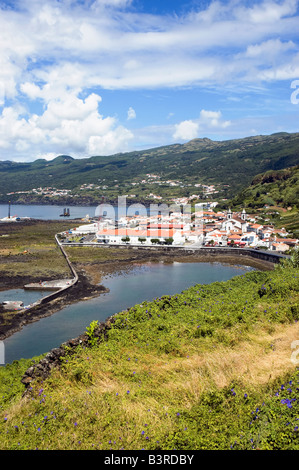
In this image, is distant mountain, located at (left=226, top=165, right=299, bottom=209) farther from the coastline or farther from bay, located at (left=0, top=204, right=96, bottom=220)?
bay, located at (left=0, top=204, right=96, bottom=220)

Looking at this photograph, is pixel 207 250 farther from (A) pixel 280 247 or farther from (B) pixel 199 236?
(A) pixel 280 247

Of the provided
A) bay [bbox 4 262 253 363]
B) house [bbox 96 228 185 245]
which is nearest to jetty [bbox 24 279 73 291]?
bay [bbox 4 262 253 363]

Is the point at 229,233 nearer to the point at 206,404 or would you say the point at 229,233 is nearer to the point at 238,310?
the point at 238,310

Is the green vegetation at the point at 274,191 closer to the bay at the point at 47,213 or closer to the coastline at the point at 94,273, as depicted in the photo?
the coastline at the point at 94,273

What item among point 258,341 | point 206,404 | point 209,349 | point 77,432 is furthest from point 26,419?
point 258,341

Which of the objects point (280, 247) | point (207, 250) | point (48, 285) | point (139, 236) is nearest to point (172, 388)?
point (48, 285)

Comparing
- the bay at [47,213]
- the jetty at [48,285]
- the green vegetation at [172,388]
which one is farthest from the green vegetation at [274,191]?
the green vegetation at [172,388]

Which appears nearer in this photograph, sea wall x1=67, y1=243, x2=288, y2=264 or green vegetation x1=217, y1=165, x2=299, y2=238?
sea wall x1=67, y1=243, x2=288, y2=264

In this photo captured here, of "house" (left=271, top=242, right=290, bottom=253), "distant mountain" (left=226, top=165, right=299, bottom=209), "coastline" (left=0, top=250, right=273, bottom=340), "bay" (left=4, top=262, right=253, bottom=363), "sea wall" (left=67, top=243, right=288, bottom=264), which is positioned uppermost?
"distant mountain" (left=226, top=165, right=299, bottom=209)
